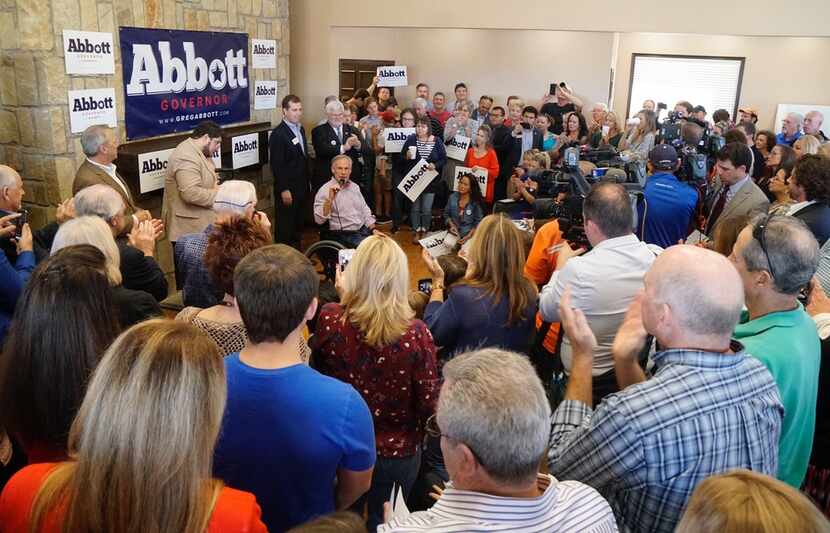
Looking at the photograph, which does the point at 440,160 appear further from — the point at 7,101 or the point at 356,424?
the point at 356,424

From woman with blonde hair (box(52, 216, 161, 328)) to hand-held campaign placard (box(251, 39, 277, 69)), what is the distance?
15.3ft

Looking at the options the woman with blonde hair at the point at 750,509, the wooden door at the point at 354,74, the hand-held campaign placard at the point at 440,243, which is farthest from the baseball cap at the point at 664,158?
the wooden door at the point at 354,74

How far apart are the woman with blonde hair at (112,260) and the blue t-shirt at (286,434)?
2.81 ft

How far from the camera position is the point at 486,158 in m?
6.93

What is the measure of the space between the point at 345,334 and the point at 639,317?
0.92 metres

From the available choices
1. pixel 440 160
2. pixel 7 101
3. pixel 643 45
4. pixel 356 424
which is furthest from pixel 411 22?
pixel 356 424

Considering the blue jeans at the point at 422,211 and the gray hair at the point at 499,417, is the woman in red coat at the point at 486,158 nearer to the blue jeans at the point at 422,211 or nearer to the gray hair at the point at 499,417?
the blue jeans at the point at 422,211

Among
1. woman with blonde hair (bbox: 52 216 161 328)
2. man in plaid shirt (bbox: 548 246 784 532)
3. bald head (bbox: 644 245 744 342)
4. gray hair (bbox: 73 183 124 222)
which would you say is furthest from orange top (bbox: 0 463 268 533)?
gray hair (bbox: 73 183 124 222)

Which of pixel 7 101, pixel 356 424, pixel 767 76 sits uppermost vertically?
pixel 767 76

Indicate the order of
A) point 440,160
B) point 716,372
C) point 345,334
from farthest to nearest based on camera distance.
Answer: point 440,160 → point 345,334 → point 716,372

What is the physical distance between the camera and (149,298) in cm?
→ 245

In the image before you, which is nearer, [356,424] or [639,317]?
[356,424]

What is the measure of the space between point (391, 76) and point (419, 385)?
7704 mm

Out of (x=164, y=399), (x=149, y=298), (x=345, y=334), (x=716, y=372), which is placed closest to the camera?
(x=164, y=399)
